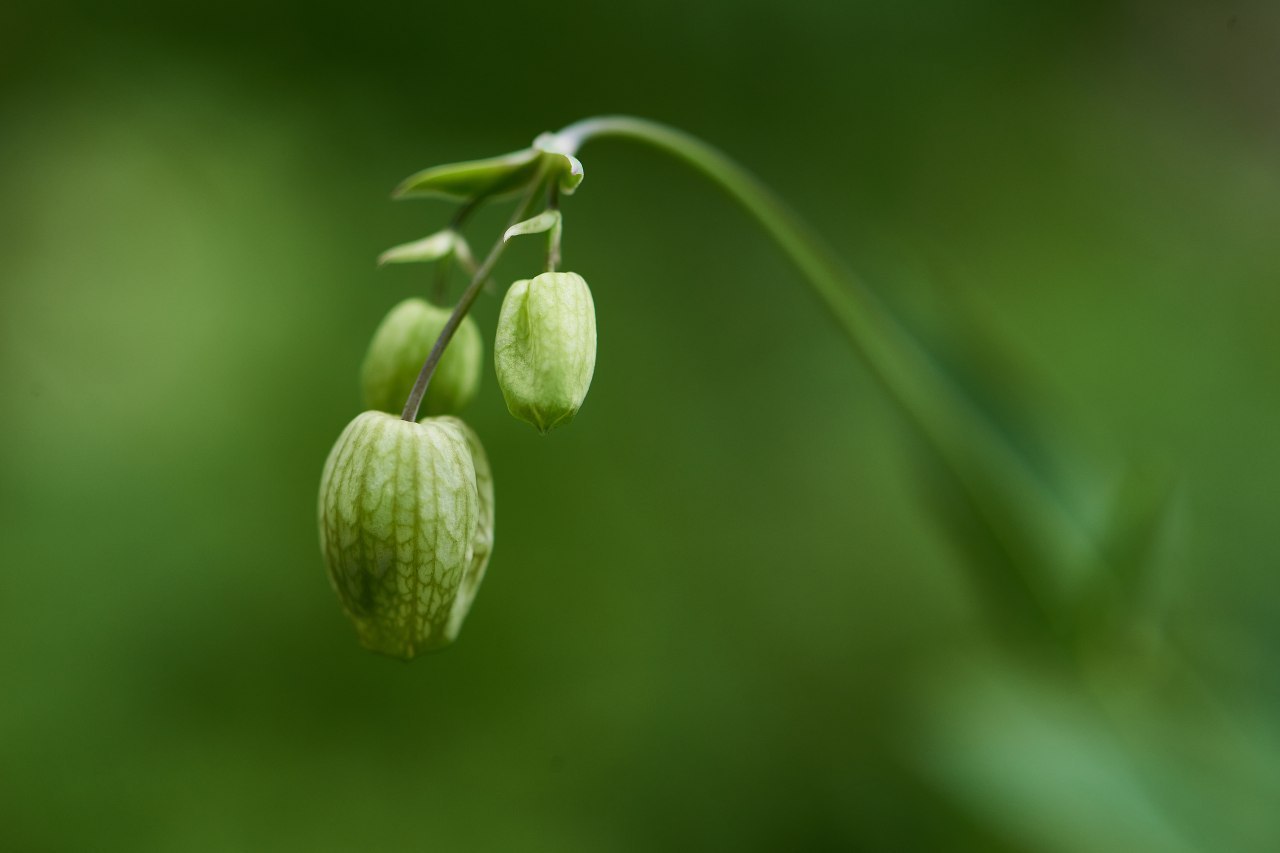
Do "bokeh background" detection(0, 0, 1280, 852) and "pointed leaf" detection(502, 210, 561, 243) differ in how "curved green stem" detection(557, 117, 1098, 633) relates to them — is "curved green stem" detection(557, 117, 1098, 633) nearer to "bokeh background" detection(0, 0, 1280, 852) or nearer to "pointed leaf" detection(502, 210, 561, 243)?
"bokeh background" detection(0, 0, 1280, 852)

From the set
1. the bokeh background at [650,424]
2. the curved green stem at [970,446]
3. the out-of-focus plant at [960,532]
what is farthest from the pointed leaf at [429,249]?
the bokeh background at [650,424]

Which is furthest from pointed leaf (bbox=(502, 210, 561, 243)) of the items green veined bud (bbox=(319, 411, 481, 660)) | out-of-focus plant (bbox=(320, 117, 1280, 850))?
green veined bud (bbox=(319, 411, 481, 660))

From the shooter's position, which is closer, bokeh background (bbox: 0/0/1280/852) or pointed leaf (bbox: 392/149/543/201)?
pointed leaf (bbox: 392/149/543/201)

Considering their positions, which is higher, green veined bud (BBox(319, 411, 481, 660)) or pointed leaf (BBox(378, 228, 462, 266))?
pointed leaf (BBox(378, 228, 462, 266))

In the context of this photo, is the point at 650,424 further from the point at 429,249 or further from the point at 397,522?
the point at 397,522

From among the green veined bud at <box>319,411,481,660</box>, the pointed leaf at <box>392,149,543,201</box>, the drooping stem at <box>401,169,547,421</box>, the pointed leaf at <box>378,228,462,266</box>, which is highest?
the pointed leaf at <box>392,149,543,201</box>

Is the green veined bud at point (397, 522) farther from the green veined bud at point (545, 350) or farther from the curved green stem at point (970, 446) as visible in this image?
the curved green stem at point (970, 446)

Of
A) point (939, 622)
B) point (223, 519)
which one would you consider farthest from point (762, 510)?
point (223, 519)
